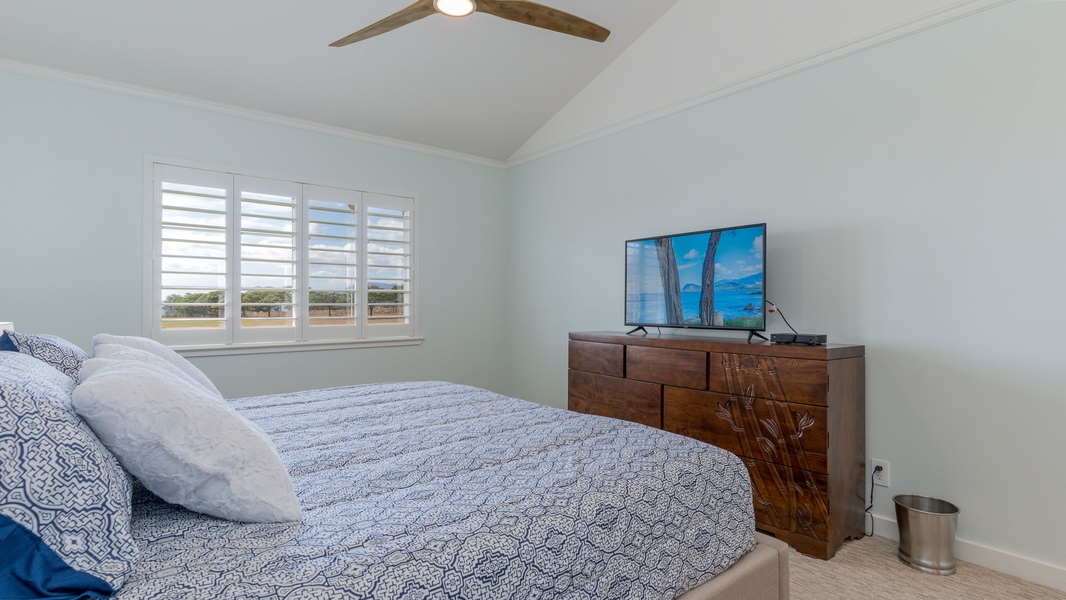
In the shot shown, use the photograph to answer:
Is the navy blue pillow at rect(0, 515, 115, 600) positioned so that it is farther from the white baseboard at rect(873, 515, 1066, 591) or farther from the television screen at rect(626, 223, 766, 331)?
the white baseboard at rect(873, 515, 1066, 591)

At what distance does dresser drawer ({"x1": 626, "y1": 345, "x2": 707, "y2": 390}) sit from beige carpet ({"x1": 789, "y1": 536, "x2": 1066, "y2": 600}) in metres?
0.91

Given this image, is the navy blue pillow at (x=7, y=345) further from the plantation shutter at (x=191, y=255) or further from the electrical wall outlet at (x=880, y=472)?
the electrical wall outlet at (x=880, y=472)

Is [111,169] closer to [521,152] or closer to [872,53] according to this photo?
[521,152]

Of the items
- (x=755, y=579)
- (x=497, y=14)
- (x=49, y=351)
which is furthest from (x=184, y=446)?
(x=497, y=14)

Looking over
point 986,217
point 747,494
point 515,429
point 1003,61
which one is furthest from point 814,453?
point 1003,61

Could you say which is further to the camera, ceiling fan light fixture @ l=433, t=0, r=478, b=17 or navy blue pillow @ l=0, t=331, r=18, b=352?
ceiling fan light fixture @ l=433, t=0, r=478, b=17

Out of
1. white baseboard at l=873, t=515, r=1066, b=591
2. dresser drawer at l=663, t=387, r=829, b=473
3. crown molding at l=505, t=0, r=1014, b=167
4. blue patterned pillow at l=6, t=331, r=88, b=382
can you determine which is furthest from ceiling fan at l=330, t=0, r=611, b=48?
white baseboard at l=873, t=515, r=1066, b=591

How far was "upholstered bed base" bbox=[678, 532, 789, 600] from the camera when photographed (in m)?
1.45

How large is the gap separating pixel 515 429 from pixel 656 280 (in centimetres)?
181

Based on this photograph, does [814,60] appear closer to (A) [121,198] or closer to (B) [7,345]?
(B) [7,345]

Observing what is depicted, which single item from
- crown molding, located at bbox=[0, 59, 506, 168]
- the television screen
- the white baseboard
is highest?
crown molding, located at bbox=[0, 59, 506, 168]

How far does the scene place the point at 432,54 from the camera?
11.8 feet

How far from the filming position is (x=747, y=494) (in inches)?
66.1

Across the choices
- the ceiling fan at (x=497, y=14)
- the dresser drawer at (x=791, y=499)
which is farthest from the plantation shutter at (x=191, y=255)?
the dresser drawer at (x=791, y=499)
